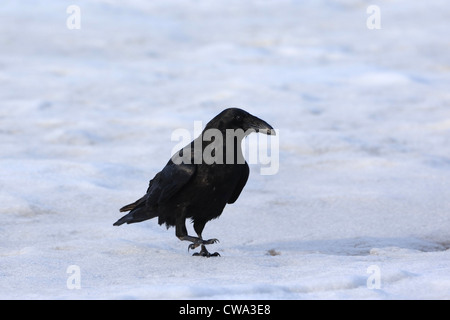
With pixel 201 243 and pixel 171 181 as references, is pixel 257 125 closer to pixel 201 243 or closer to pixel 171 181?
pixel 171 181

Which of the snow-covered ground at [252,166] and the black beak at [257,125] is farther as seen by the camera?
the black beak at [257,125]

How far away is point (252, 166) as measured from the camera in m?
7.43

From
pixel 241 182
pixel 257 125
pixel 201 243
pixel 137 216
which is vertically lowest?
pixel 201 243

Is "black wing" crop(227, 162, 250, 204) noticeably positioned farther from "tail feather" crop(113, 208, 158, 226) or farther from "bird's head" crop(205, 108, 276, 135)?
"tail feather" crop(113, 208, 158, 226)

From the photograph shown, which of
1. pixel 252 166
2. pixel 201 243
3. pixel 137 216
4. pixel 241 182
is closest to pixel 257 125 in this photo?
pixel 241 182

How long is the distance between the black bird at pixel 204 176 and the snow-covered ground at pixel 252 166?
0.26 meters

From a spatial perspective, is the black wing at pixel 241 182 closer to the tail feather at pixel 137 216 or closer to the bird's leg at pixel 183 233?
the bird's leg at pixel 183 233

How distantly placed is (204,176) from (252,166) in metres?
2.94

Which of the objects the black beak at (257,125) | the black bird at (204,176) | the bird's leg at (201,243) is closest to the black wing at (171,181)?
the black bird at (204,176)

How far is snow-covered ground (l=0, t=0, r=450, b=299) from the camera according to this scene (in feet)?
13.8

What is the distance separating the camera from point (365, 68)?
11609 mm

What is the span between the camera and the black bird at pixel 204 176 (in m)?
4.52
